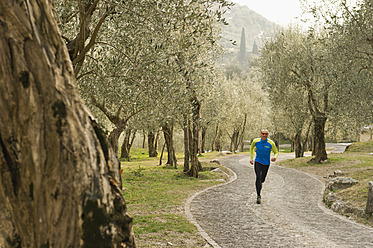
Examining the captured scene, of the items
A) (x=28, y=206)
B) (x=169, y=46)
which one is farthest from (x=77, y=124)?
(x=169, y=46)

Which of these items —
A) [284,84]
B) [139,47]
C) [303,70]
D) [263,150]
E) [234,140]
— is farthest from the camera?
[234,140]

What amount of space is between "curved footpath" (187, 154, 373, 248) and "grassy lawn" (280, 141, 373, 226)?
1053 millimetres

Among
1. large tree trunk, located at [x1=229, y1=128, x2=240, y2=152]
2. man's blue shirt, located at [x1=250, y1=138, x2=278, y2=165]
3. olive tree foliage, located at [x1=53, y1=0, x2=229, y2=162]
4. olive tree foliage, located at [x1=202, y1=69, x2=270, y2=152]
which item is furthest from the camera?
large tree trunk, located at [x1=229, y1=128, x2=240, y2=152]

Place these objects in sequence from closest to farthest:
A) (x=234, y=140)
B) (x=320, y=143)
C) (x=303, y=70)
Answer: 1. (x=303, y=70)
2. (x=320, y=143)
3. (x=234, y=140)

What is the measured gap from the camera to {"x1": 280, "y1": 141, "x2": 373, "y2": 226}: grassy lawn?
42.0 feet

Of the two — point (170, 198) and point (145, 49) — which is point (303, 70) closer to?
point (170, 198)

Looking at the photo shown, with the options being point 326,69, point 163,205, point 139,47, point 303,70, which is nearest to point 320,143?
point 303,70

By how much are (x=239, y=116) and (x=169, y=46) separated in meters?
44.2

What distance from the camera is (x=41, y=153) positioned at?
10.8 feet

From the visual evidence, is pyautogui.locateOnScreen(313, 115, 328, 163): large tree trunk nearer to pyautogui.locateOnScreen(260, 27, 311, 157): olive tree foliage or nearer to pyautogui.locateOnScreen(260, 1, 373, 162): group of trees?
pyautogui.locateOnScreen(260, 1, 373, 162): group of trees

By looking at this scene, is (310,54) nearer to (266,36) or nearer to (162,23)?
(266,36)

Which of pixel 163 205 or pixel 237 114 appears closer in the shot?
pixel 163 205

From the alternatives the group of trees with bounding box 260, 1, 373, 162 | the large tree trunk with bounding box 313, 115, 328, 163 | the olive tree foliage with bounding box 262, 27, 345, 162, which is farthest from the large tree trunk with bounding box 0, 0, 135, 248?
the large tree trunk with bounding box 313, 115, 328, 163

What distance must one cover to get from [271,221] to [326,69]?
48.0ft
